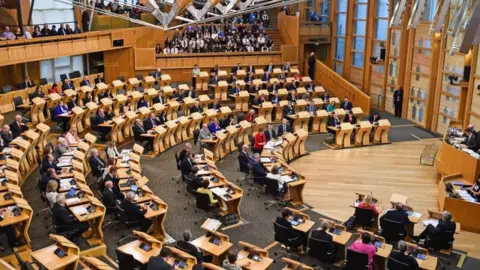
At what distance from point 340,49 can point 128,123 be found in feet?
44.3

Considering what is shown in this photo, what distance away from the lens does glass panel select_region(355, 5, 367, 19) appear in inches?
1009

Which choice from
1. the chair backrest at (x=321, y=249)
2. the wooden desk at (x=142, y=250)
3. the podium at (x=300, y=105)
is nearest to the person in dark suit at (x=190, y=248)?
the wooden desk at (x=142, y=250)

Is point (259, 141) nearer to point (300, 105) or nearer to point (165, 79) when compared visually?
point (300, 105)

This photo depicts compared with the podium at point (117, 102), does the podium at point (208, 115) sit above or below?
below

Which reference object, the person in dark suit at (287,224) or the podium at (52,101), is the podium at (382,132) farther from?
the podium at (52,101)

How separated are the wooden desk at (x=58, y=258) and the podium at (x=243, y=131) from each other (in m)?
9.23

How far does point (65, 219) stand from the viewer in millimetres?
10367

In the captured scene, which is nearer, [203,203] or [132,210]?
[132,210]

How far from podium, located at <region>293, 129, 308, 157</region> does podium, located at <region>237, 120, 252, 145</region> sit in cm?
159

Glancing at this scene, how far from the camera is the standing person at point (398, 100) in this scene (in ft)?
76.0

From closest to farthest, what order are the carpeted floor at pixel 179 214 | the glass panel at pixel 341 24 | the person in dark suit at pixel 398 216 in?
the carpeted floor at pixel 179 214 → the person in dark suit at pixel 398 216 → the glass panel at pixel 341 24

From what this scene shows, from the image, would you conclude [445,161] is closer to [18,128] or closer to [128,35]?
[18,128]

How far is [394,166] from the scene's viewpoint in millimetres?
17203

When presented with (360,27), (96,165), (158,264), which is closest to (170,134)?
(96,165)
